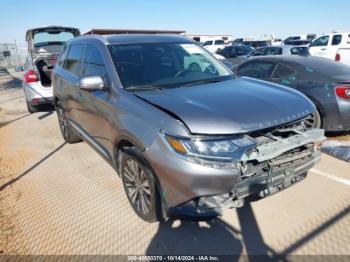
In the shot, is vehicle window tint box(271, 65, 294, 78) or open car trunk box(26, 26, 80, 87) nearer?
vehicle window tint box(271, 65, 294, 78)

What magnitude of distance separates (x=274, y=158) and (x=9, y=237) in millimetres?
2700

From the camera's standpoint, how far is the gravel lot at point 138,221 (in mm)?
2809

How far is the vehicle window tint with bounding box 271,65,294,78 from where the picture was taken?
218 inches

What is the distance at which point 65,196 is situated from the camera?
3.78 m

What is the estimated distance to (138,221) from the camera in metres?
3.20

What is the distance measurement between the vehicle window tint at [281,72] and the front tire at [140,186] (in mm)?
3737

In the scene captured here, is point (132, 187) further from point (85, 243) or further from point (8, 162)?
point (8, 162)

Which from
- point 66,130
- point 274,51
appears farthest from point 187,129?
point 274,51

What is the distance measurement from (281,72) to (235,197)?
12.6 feet

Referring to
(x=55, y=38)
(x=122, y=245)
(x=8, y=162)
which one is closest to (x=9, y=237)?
(x=122, y=245)

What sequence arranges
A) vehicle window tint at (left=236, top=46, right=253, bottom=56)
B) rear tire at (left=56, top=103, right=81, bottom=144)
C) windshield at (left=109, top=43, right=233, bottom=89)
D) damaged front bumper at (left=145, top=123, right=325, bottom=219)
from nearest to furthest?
damaged front bumper at (left=145, top=123, right=325, bottom=219)
windshield at (left=109, top=43, right=233, bottom=89)
rear tire at (left=56, top=103, right=81, bottom=144)
vehicle window tint at (left=236, top=46, right=253, bottom=56)

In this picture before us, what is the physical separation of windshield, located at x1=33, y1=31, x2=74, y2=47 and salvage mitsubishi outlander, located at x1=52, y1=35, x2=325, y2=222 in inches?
210

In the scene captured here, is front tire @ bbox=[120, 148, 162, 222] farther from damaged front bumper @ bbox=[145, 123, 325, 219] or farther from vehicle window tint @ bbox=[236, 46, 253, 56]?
vehicle window tint @ bbox=[236, 46, 253, 56]

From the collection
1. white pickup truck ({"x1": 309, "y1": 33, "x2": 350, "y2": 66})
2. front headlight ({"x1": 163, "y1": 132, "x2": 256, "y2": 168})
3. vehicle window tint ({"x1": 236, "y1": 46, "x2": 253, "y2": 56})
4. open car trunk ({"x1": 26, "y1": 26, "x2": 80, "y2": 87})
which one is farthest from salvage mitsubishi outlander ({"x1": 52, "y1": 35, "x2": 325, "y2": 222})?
vehicle window tint ({"x1": 236, "y1": 46, "x2": 253, "y2": 56})
